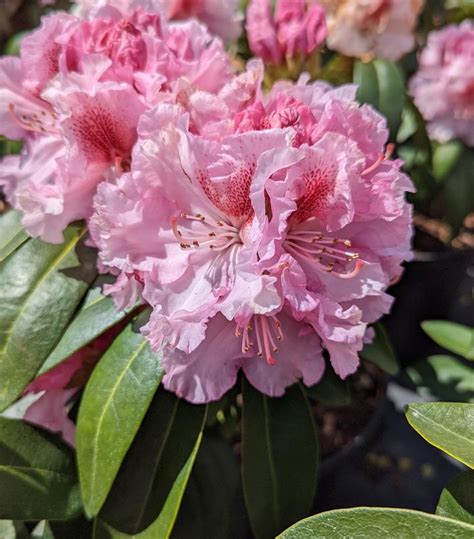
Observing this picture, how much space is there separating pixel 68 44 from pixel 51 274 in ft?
0.82

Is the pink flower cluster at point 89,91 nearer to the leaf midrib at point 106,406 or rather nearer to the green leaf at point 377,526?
the leaf midrib at point 106,406

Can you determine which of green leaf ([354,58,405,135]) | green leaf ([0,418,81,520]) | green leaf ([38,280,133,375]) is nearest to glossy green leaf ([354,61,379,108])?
green leaf ([354,58,405,135])

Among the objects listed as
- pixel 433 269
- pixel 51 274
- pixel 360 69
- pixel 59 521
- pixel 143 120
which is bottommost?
pixel 433 269

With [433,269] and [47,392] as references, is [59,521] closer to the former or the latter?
[47,392]

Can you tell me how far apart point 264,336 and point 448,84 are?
87 cm

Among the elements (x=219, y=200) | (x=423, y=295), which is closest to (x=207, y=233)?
(x=219, y=200)

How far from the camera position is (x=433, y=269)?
1.55m

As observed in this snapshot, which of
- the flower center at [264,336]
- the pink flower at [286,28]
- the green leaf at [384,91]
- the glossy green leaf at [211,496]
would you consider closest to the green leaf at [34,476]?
the glossy green leaf at [211,496]

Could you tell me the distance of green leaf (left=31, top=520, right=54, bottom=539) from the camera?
748 mm

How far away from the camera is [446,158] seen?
1389 millimetres

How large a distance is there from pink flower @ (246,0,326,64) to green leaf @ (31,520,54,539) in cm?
70

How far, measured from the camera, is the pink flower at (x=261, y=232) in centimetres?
56

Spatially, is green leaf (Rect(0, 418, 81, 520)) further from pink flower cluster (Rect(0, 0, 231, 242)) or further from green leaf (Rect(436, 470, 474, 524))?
green leaf (Rect(436, 470, 474, 524))

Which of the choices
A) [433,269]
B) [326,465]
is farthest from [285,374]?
[433,269]
